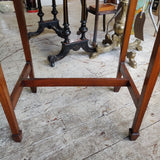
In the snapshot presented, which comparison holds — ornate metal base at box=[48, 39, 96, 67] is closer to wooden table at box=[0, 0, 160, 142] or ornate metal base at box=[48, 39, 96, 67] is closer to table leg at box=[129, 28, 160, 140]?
wooden table at box=[0, 0, 160, 142]

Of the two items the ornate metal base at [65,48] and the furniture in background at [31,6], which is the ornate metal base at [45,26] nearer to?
the ornate metal base at [65,48]

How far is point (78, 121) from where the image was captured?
0.99m

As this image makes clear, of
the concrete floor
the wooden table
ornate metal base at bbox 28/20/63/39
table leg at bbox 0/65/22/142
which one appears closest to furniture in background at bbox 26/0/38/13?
ornate metal base at bbox 28/20/63/39

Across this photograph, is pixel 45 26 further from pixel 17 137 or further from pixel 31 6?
pixel 17 137

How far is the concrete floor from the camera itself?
0.83m

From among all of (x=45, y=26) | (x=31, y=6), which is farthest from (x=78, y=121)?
(x=31, y=6)

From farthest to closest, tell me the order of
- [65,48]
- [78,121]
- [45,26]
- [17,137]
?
[45,26], [65,48], [78,121], [17,137]

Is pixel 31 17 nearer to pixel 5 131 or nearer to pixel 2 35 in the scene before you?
pixel 2 35

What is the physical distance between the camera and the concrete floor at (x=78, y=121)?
32.6 inches

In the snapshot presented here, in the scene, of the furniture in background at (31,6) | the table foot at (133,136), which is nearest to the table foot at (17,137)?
the table foot at (133,136)

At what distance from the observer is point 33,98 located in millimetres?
1159

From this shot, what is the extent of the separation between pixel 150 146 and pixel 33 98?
0.75 m

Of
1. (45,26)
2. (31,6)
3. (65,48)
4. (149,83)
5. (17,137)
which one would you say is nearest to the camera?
(149,83)

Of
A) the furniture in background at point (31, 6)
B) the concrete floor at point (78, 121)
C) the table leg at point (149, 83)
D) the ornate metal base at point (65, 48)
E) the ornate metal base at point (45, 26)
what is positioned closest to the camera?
the table leg at point (149, 83)
